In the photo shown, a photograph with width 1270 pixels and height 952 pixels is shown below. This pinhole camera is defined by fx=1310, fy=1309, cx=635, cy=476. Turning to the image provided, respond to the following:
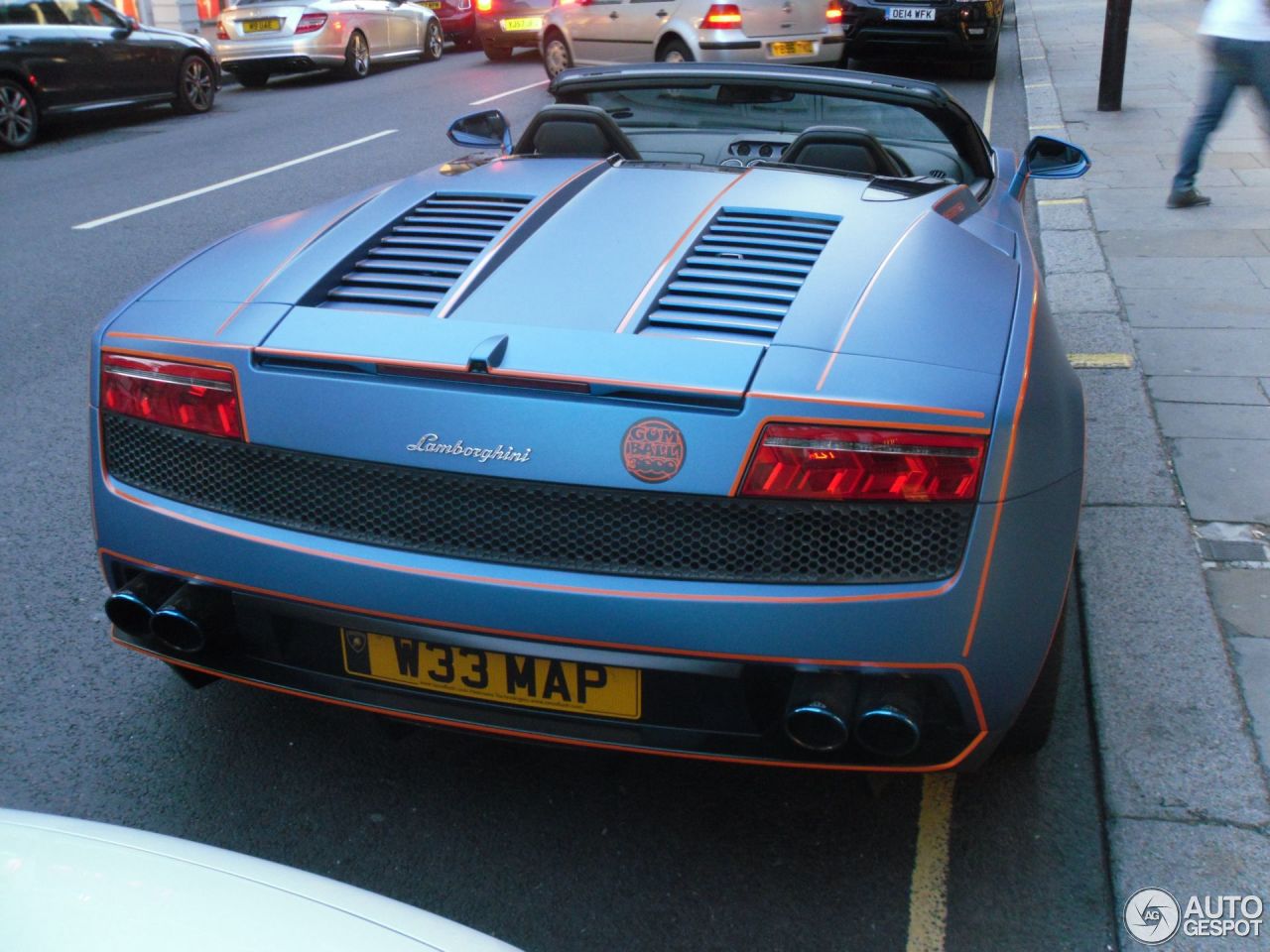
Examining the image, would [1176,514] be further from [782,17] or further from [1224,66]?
[782,17]

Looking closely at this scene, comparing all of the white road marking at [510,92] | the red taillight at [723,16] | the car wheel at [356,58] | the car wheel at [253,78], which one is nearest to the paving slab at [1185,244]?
the red taillight at [723,16]

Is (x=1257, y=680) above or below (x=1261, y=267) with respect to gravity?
above

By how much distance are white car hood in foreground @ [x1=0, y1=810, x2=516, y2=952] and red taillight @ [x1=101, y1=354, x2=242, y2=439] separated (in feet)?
2.84

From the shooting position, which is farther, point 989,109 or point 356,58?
point 356,58

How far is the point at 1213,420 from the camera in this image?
4.55m

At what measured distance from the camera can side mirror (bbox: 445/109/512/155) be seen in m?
Answer: 4.36

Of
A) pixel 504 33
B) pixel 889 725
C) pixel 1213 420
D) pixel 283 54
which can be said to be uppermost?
pixel 889 725

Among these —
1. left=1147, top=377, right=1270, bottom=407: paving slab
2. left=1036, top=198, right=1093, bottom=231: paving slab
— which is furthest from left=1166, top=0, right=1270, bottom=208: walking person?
left=1147, top=377, right=1270, bottom=407: paving slab

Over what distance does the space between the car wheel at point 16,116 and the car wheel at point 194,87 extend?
95.3 inches

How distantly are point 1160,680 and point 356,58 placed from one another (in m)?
17.0

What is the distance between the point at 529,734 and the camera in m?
2.30

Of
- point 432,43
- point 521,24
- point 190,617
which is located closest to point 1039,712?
point 190,617

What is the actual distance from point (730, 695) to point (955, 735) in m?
0.39

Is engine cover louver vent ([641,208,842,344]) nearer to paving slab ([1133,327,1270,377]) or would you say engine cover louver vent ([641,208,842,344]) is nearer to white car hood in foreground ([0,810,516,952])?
white car hood in foreground ([0,810,516,952])
